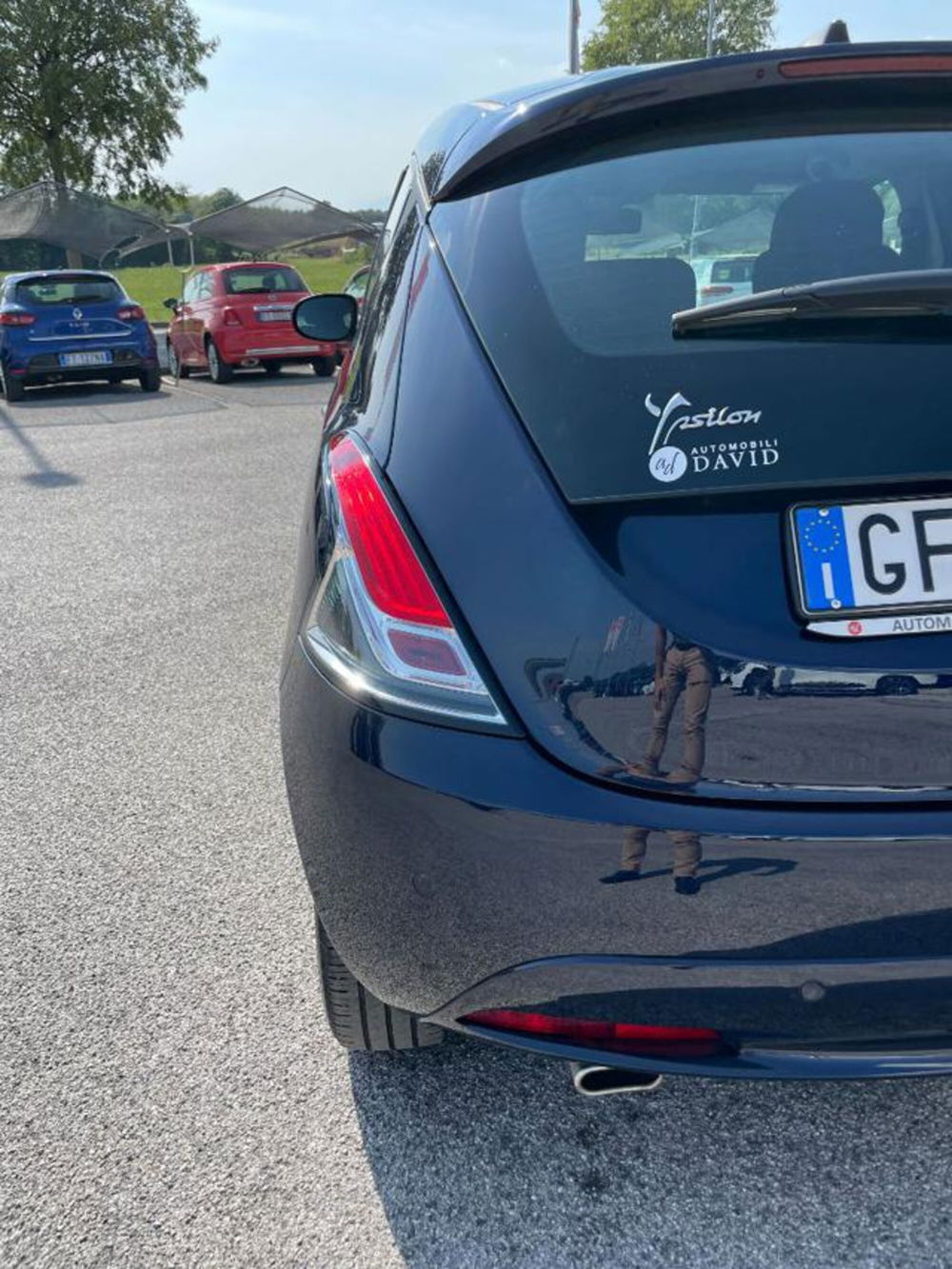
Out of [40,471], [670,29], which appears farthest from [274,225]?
[670,29]

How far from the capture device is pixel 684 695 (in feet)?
4.81

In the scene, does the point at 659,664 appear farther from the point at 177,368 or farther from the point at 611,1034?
the point at 177,368

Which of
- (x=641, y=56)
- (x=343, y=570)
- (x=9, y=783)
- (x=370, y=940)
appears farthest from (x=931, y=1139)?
(x=641, y=56)

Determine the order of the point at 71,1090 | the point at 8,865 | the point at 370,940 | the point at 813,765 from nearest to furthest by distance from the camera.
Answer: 1. the point at 813,765
2. the point at 370,940
3. the point at 71,1090
4. the point at 8,865

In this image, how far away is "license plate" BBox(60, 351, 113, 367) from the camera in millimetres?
14133

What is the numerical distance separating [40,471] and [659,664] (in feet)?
27.6

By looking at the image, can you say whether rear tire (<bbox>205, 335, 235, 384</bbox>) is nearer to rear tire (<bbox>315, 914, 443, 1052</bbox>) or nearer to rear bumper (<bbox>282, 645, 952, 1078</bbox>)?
rear tire (<bbox>315, 914, 443, 1052</bbox>)

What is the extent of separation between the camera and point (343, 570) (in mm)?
1740

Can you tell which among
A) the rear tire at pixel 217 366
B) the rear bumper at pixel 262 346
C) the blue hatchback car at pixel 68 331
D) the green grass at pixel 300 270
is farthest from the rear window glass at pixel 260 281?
the green grass at pixel 300 270

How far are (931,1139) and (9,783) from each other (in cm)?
262

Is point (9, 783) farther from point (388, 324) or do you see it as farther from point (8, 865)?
point (388, 324)

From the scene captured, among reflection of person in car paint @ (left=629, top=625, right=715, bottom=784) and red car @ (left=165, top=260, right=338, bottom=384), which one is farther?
red car @ (left=165, top=260, right=338, bottom=384)

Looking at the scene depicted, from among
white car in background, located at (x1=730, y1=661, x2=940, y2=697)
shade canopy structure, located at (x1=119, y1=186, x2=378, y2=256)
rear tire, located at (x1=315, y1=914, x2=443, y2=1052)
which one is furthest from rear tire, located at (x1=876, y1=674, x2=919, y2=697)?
shade canopy structure, located at (x1=119, y1=186, x2=378, y2=256)

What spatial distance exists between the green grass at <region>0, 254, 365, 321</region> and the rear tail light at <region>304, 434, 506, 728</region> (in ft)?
112
